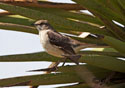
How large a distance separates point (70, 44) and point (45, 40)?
0.38 metres

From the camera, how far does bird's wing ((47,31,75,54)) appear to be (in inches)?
181

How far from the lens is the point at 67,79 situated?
3.84 metres

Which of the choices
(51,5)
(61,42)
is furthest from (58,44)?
(51,5)

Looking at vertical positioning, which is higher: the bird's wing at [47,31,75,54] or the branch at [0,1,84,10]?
the branch at [0,1,84,10]

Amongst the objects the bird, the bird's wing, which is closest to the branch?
the bird

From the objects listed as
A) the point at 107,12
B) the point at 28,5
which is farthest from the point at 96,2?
the point at 28,5

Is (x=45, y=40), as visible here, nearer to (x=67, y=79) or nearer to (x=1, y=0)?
(x=1, y=0)

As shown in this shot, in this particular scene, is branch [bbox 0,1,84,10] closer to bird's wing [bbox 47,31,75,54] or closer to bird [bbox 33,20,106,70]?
bird [bbox 33,20,106,70]

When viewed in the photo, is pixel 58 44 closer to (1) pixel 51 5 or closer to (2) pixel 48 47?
(2) pixel 48 47

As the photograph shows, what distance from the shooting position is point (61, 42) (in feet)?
16.1

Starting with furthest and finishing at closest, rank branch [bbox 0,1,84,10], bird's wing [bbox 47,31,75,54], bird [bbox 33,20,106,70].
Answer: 1. branch [bbox 0,1,84,10]
2. bird's wing [bbox 47,31,75,54]
3. bird [bbox 33,20,106,70]

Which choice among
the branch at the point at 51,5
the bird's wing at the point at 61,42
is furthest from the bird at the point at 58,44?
the branch at the point at 51,5

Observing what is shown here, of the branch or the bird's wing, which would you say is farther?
the branch

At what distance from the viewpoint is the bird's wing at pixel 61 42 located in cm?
461
